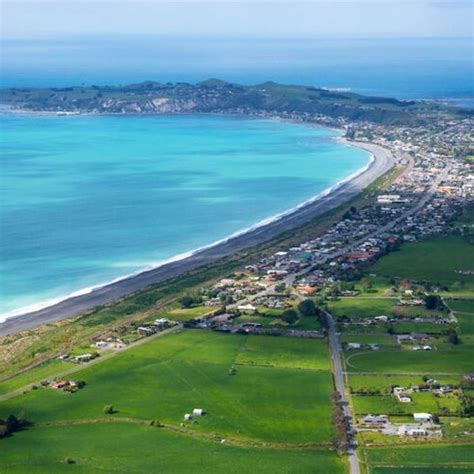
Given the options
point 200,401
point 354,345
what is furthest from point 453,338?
point 200,401

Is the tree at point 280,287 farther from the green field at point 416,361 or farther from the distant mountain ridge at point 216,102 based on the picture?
the distant mountain ridge at point 216,102

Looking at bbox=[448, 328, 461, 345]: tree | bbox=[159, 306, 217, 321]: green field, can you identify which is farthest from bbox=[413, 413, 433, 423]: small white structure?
bbox=[159, 306, 217, 321]: green field

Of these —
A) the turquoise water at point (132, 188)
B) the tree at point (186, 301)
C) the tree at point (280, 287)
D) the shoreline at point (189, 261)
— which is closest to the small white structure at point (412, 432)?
the tree at point (186, 301)

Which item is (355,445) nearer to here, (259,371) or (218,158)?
(259,371)

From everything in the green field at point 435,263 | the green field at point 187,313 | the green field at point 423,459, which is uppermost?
the green field at point 435,263

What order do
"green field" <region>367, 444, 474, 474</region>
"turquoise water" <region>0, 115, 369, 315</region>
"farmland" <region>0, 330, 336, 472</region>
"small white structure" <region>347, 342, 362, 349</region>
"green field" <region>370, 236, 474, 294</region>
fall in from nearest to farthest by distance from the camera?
"green field" <region>367, 444, 474, 474</region> < "farmland" <region>0, 330, 336, 472</region> < "small white structure" <region>347, 342, 362, 349</region> < "green field" <region>370, 236, 474, 294</region> < "turquoise water" <region>0, 115, 369, 315</region>

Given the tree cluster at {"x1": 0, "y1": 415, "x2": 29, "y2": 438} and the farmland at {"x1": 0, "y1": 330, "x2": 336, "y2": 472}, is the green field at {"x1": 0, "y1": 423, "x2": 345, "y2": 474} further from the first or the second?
the tree cluster at {"x1": 0, "y1": 415, "x2": 29, "y2": 438}
